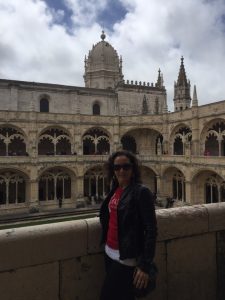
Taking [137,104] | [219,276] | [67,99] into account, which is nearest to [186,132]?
[137,104]

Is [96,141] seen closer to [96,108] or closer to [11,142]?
[96,108]

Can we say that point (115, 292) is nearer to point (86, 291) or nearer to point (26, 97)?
point (86, 291)

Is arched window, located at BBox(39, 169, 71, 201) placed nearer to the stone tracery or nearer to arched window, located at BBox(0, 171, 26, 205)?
arched window, located at BBox(0, 171, 26, 205)

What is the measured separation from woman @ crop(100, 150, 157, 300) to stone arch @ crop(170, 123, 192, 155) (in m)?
26.2

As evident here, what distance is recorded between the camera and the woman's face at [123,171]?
299 centimetres

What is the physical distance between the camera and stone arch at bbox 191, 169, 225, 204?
24016 mm

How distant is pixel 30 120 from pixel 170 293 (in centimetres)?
2720

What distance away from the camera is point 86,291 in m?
3.06

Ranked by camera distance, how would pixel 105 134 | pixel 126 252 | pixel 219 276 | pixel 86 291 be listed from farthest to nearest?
1. pixel 105 134
2. pixel 219 276
3. pixel 86 291
4. pixel 126 252

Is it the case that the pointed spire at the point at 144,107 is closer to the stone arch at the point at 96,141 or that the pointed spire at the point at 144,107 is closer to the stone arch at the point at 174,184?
the stone arch at the point at 96,141

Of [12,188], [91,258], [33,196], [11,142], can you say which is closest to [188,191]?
[33,196]

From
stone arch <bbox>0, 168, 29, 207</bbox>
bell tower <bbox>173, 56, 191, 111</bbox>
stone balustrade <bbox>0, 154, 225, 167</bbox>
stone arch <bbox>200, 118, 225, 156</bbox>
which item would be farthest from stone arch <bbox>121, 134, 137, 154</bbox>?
bell tower <bbox>173, 56, 191, 111</bbox>

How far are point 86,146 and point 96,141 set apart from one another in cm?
324

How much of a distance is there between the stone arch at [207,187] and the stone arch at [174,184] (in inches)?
94.2
